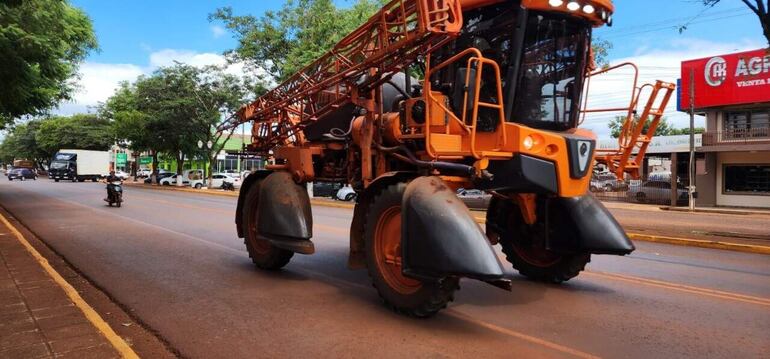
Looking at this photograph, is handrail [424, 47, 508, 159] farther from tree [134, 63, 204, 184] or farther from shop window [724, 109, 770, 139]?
tree [134, 63, 204, 184]

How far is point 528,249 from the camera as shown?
22.6 feet

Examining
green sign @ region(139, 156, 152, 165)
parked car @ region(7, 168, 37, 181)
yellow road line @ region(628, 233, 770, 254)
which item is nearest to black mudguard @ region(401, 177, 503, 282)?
yellow road line @ region(628, 233, 770, 254)

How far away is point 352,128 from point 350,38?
1061mm

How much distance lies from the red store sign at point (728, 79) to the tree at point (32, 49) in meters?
25.1

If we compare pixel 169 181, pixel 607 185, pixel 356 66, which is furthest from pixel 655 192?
pixel 169 181

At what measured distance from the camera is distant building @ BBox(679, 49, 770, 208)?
82.9 ft

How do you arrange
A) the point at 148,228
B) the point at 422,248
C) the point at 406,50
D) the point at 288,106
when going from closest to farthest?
1. the point at 422,248
2. the point at 406,50
3. the point at 288,106
4. the point at 148,228

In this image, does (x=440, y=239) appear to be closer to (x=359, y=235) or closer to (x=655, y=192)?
(x=359, y=235)

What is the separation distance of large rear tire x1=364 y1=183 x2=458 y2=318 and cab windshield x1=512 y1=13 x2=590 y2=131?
153 cm

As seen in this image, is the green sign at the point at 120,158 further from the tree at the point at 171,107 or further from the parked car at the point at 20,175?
the tree at the point at 171,107

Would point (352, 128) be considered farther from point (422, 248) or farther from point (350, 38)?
point (422, 248)

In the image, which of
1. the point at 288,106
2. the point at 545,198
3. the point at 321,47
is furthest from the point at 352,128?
the point at 321,47

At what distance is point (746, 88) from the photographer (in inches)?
1001

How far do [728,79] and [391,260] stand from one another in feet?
88.8
